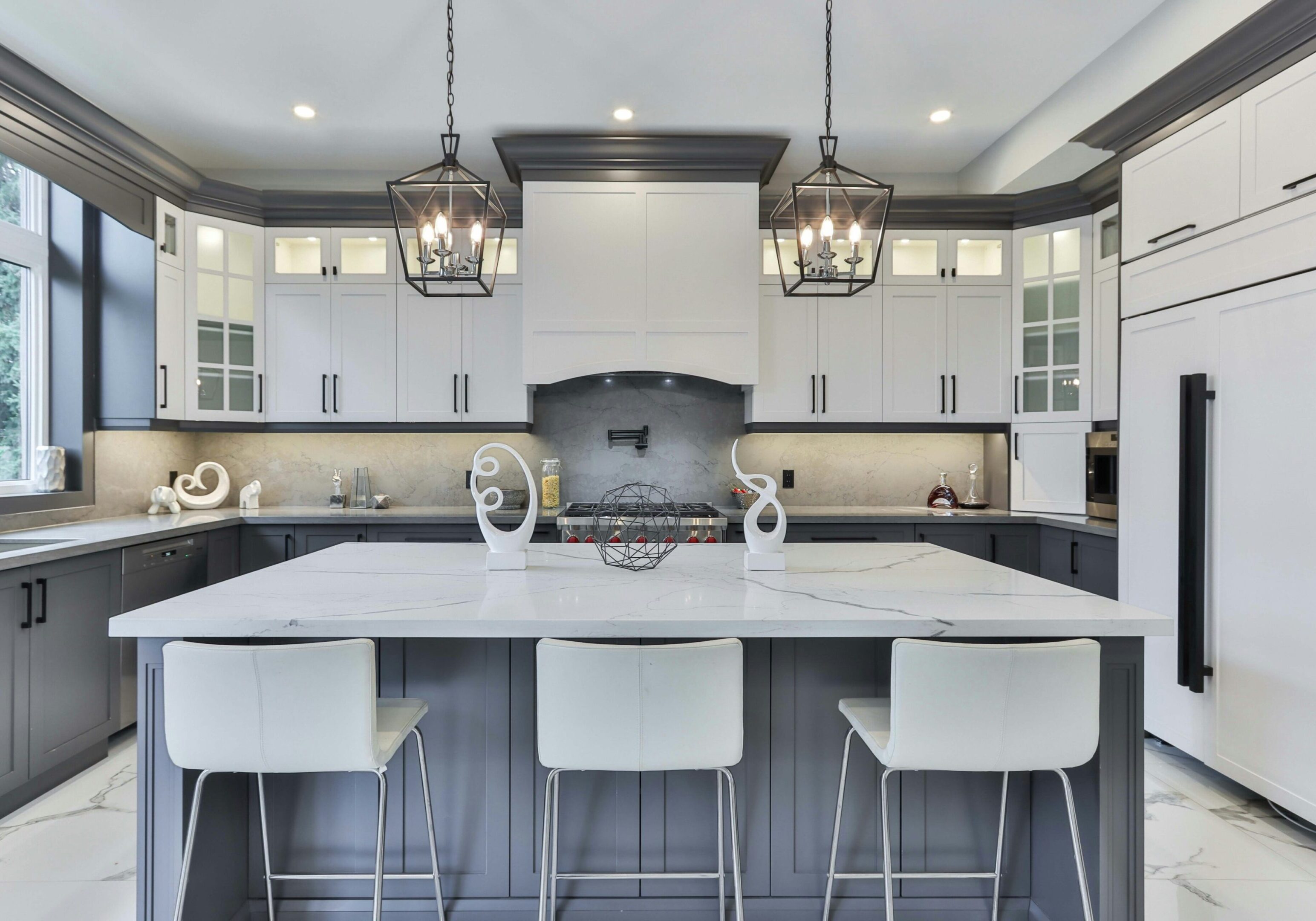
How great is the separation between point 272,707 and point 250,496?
3.12 metres

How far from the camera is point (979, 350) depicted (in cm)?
405

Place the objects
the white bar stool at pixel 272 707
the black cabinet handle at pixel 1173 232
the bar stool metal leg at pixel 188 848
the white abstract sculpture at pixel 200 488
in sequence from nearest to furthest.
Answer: the white bar stool at pixel 272 707 → the bar stool metal leg at pixel 188 848 → the black cabinet handle at pixel 1173 232 → the white abstract sculpture at pixel 200 488

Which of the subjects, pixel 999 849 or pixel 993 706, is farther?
pixel 999 849

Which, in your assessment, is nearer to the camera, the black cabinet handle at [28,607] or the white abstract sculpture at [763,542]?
the white abstract sculpture at [763,542]

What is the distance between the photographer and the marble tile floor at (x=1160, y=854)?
1935 millimetres

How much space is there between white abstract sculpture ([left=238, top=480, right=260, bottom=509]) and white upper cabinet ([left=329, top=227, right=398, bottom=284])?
1.26m

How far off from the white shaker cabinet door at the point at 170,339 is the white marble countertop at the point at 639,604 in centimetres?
206

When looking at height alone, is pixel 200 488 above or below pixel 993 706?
above

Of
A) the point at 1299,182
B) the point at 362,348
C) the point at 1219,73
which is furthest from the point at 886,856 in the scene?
the point at 362,348

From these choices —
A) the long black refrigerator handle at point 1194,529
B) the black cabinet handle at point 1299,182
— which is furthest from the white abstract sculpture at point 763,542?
the black cabinet handle at point 1299,182

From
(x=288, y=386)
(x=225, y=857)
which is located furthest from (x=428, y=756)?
(x=288, y=386)

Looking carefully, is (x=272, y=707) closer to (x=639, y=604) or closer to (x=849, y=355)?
(x=639, y=604)

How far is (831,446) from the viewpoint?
440 cm

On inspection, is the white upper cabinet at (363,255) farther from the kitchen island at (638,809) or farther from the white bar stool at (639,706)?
the white bar stool at (639,706)
